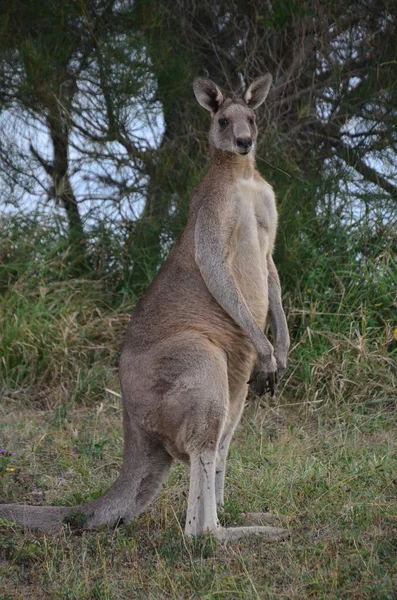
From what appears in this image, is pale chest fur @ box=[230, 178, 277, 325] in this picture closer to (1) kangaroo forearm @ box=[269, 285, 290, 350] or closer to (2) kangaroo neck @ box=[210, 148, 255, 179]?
(2) kangaroo neck @ box=[210, 148, 255, 179]

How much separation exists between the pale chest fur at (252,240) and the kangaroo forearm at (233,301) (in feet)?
0.58

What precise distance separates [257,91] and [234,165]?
0.62m

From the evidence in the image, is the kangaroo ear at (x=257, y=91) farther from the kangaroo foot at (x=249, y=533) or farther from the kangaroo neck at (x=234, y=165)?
the kangaroo foot at (x=249, y=533)

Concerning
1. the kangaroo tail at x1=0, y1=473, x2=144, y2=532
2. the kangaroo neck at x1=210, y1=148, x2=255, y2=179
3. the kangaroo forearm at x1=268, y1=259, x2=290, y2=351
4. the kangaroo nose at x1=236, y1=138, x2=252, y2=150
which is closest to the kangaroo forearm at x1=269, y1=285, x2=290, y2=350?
the kangaroo forearm at x1=268, y1=259, x2=290, y2=351

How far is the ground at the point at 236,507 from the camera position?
364 centimetres

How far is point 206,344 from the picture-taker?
441cm

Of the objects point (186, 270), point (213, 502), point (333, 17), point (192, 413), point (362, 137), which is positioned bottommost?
point (213, 502)

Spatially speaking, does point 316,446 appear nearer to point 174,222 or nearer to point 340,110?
point 174,222

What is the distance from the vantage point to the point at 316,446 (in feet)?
19.2

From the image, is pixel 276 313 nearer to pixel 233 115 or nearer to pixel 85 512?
pixel 233 115

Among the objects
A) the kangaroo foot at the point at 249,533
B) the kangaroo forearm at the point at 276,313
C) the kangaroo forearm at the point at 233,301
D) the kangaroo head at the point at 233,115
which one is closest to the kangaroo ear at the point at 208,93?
the kangaroo head at the point at 233,115

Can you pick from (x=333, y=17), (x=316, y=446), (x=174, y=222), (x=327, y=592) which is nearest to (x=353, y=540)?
(x=327, y=592)

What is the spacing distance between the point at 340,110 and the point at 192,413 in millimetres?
4798

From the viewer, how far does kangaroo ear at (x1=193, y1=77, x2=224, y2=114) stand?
5.14 metres
